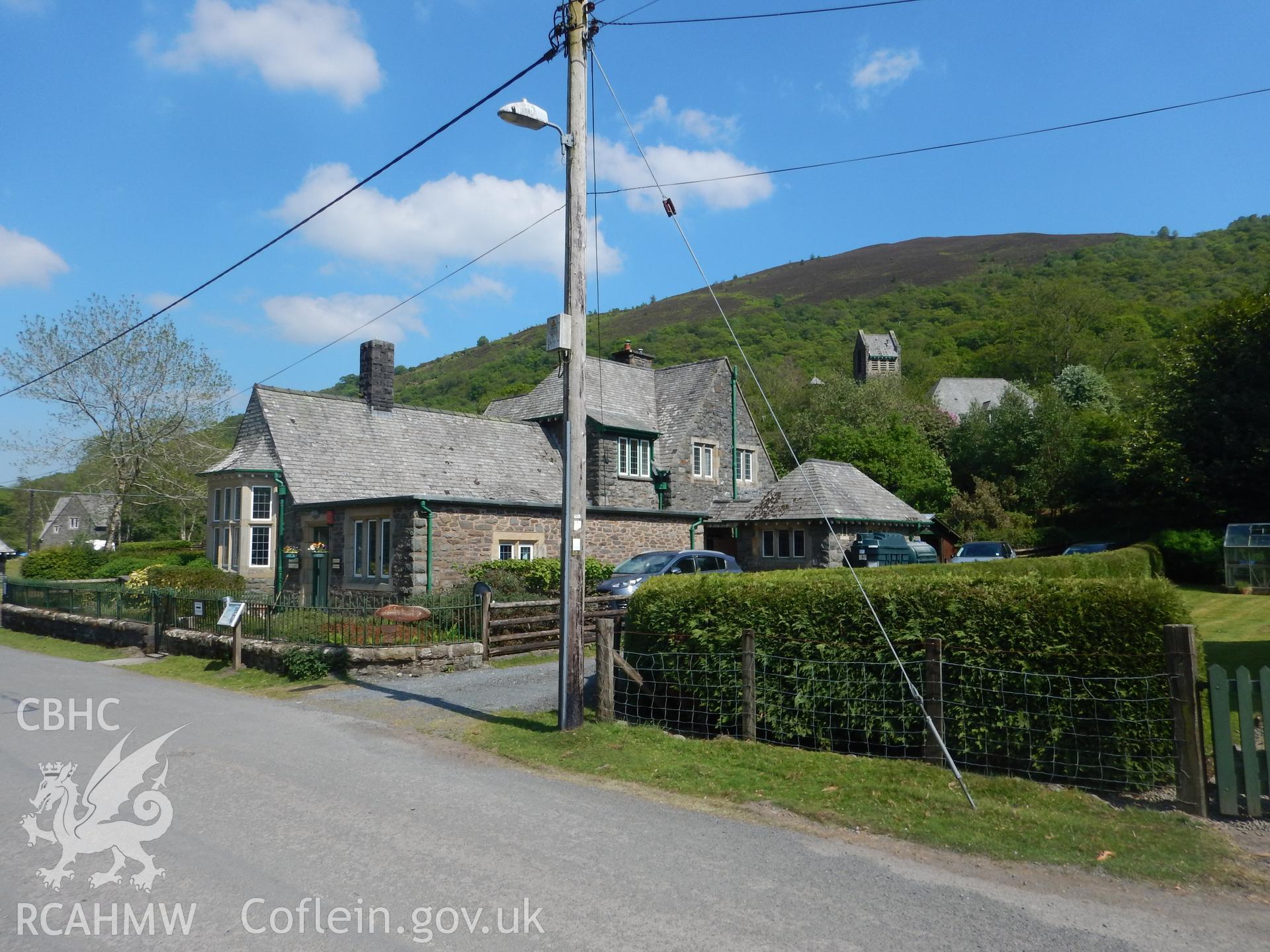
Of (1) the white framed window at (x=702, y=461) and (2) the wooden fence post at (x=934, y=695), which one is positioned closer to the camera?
(2) the wooden fence post at (x=934, y=695)

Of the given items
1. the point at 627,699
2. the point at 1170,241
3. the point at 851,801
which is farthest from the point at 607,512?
Result: the point at 1170,241

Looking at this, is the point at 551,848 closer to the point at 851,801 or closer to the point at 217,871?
the point at 217,871

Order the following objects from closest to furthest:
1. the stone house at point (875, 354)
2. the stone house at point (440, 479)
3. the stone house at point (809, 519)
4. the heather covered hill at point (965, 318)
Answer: the stone house at point (440, 479) < the stone house at point (809, 519) < the heather covered hill at point (965, 318) < the stone house at point (875, 354)

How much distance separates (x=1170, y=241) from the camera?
143m

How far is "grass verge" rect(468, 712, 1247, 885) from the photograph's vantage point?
601cm

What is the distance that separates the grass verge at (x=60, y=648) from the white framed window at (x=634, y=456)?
1657cm

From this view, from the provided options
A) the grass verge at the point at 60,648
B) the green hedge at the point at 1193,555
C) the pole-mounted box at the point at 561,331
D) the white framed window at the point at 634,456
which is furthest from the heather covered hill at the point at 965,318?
the pole-mounted box at the point at 561,331

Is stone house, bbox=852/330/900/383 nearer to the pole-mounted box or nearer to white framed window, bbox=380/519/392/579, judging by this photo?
white framed window, bbox=380/519/392/579

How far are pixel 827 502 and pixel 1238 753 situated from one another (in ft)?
69.2

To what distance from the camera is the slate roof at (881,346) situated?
106 metres

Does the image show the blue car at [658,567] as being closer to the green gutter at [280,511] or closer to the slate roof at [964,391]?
the green gutter at [280,511]

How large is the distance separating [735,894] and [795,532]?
23.7 m

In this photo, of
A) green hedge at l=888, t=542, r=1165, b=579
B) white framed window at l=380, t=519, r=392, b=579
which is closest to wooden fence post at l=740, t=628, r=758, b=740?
green hedge at l=888, t=542, r=1165, b=579

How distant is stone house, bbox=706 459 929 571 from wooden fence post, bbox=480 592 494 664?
41.8 feet
